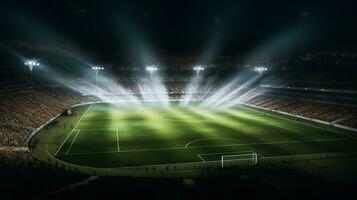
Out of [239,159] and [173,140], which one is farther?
[173,140]

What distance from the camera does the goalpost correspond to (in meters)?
Answer: 31.6

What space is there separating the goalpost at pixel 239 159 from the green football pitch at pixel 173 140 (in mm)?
854

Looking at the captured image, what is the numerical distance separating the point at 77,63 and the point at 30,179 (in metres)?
126

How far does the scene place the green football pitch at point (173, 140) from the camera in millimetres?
34000

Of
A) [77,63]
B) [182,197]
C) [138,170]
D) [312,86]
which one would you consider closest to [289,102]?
[312,86]

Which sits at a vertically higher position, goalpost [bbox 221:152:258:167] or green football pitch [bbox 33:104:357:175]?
green football pitch [bbox 33:104:357:175]

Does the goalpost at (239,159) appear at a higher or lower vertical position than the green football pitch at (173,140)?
lower

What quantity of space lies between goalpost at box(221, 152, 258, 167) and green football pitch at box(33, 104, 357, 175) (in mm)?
854

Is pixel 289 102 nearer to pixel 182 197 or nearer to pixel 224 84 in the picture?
pixel 224 84

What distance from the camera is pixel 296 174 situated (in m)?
27.5

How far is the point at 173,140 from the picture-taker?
4244 centimetres

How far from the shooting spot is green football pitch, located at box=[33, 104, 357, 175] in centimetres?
3400

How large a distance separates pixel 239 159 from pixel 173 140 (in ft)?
37.5

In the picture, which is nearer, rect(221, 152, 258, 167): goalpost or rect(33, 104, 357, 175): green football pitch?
rect(221, 152, 258, 167): goalpost
